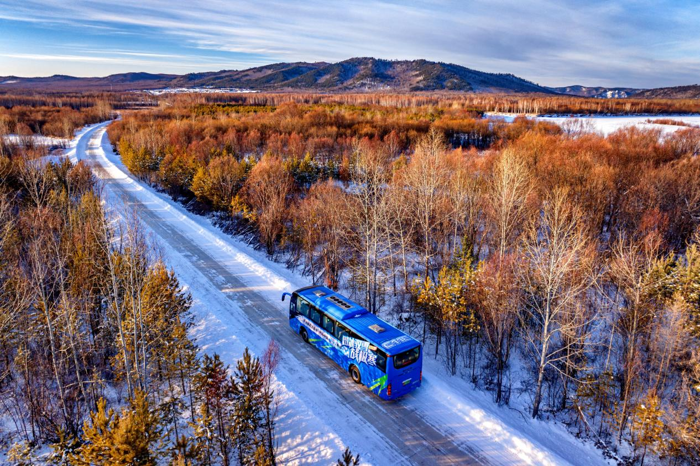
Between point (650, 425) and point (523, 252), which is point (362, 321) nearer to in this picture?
point (523, 252)

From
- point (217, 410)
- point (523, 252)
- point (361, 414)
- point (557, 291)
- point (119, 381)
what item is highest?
point (523, 252)

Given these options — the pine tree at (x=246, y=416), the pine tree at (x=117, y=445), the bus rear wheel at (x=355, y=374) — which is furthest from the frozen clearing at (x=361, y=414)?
the pine tree at (x=117, y=445)

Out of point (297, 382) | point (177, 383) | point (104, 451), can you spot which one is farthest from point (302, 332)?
point (104, 451)

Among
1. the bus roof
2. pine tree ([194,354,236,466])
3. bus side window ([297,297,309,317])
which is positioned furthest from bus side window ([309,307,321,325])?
pine tree ([194,354,236,466])

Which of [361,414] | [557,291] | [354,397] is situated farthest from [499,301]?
[361,414]

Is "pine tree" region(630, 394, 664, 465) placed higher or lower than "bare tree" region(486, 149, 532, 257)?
lower

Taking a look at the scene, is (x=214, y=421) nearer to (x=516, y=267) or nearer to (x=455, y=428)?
(x=455, y=428)

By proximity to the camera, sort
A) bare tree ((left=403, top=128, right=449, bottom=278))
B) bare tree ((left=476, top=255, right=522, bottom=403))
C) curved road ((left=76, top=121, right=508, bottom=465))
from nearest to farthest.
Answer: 1. curved road ((left=76, top=121, right=508, bottom=465))
2. bare tree ((left=476, top=255, right=522, bottom=403))
3. bare tree ((left=403, top=128, right=449, bottom=278))

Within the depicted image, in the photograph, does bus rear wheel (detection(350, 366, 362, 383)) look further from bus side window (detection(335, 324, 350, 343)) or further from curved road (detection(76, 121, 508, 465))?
bus side window (detection(335, 324, 350, 343))
